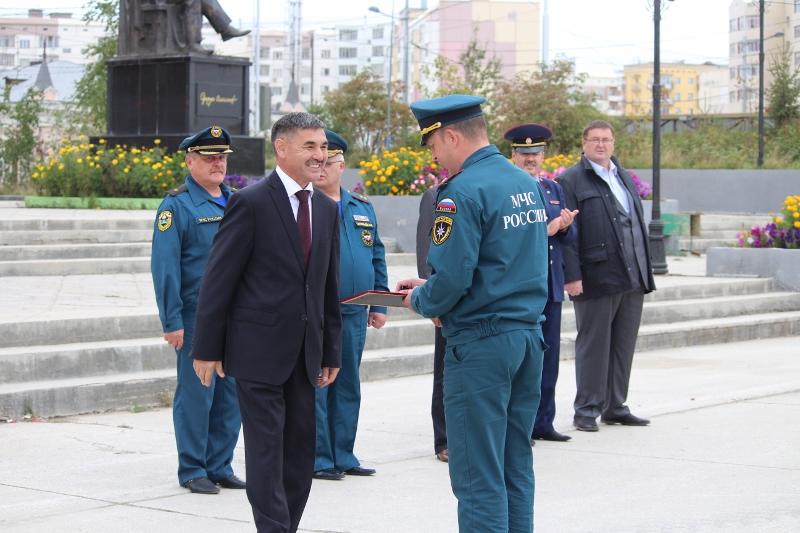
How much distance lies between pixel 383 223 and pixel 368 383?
5.93 m

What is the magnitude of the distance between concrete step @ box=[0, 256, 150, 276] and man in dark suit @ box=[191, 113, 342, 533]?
7922mm

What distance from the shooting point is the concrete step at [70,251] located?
12.7m

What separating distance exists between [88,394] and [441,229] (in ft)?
15.9

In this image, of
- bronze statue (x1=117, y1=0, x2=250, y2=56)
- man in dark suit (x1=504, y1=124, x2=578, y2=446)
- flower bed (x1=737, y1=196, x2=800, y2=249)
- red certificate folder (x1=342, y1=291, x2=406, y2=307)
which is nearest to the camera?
red certificate folder (x1=342, y1=291, x2=406, y2=307)

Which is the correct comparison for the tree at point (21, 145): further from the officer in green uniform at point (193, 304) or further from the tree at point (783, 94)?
the tree at point (783, 94)

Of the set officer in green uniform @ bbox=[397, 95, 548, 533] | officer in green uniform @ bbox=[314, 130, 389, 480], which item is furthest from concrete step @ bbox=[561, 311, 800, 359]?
officer in green uniform @ bbox=[397, 95, 548, 533]

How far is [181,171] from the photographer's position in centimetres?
1792

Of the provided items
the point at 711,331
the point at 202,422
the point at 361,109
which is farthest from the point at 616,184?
the point at 361,109

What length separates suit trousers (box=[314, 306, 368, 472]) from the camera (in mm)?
6609

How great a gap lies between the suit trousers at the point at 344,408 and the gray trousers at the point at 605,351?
2.09m

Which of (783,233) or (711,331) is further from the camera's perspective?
(783,233)

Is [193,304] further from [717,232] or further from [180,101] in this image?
[717,232]

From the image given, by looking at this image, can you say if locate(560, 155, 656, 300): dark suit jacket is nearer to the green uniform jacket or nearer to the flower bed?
the green uniform jacket

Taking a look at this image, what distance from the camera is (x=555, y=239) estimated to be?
25.5 ft
